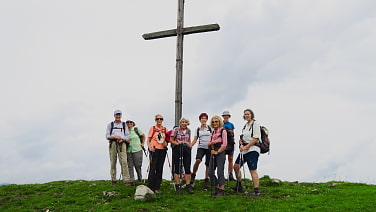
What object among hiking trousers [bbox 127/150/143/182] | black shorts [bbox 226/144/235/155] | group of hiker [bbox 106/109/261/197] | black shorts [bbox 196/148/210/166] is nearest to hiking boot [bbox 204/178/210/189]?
group of hiker [bbox 106/109/261/197]

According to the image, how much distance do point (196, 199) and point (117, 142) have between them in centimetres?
406

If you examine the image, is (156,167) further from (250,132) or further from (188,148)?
(250,132)

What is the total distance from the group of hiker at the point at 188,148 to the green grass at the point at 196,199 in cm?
57

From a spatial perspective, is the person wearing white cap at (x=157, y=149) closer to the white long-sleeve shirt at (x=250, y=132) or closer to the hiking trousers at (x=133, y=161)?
the hiking trousers at (x=133, y=161)

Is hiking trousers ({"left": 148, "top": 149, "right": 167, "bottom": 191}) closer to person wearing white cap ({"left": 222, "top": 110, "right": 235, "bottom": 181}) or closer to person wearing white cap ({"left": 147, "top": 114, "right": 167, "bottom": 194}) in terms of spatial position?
person wearing white cap ({"left": 147, "top": 114, "right": 167, "bottom": 194})

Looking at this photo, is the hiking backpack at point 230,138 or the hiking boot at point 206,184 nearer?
the hiking backpack at point 230,138

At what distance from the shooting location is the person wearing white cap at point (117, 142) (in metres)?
13.0

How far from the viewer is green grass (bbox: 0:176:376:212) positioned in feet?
33.4

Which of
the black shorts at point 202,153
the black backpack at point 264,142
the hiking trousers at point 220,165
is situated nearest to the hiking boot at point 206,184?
the black shorts at point 202,153

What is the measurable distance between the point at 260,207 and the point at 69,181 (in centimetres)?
1056

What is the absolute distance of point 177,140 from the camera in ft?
38.7

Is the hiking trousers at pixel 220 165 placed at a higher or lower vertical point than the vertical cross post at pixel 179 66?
lower

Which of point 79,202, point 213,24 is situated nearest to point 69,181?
point 79,202

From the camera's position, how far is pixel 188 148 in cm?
1176
